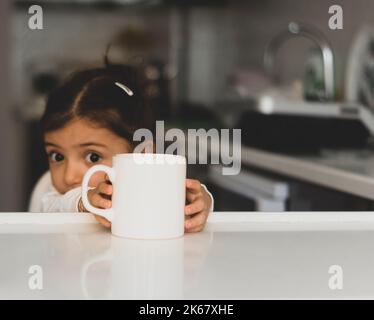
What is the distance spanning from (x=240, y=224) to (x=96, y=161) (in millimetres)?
472

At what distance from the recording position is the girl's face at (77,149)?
3.68ft

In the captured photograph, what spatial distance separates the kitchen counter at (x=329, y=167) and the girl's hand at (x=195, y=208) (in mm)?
571

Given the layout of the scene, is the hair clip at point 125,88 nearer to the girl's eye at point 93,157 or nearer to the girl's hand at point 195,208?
the girl's eye at point 93,157

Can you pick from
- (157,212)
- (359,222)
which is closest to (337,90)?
(359,222)

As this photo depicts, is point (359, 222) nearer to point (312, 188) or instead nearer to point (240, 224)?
point (240, 224)

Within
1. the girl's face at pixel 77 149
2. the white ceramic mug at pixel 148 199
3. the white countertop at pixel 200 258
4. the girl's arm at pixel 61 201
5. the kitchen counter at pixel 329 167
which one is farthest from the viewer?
the kitchen counter at pixel 329 167

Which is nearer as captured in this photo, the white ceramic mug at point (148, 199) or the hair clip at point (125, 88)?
the white ceramic mug at point (148, 199)

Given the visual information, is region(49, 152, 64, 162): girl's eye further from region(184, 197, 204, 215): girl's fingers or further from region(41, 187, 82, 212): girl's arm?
region(184, 197, 204, 215): girl's fingers

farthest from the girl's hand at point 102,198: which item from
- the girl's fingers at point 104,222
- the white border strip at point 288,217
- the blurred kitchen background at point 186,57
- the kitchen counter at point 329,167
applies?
the blurred kitchen background at point 186,57

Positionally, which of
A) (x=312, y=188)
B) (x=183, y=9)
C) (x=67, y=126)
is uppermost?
(x=183, y=9)

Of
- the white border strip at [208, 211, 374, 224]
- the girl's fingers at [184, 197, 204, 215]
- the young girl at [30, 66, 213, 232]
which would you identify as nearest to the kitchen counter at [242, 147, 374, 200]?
the young girl at [30, 66, 213, 232]

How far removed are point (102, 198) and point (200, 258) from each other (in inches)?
6.2

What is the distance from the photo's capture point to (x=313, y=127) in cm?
183

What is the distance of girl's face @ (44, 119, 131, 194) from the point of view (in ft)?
3.68
